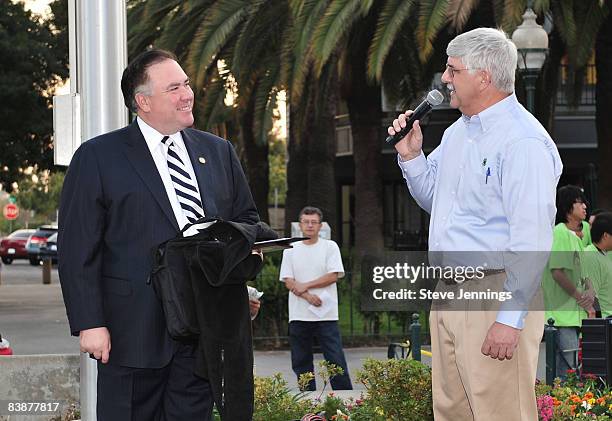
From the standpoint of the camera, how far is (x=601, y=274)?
9906 millimetres

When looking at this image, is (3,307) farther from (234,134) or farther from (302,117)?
(302,117)

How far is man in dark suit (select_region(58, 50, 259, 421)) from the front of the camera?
456 cm

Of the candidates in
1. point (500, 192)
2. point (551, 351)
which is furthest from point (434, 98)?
point (551, 351)

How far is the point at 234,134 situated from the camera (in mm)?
27359

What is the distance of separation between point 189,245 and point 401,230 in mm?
40433

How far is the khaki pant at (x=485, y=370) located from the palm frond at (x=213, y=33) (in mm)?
13730

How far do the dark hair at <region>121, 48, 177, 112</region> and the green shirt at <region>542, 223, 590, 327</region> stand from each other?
19.3 ft

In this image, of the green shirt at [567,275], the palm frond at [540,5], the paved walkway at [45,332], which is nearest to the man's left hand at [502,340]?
the paved walkway at [45,332]

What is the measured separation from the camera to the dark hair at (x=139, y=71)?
482 cm

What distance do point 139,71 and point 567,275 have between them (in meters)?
6.16

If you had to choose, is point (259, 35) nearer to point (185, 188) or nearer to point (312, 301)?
point (312, 301)

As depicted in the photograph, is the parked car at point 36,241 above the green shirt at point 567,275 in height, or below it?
above

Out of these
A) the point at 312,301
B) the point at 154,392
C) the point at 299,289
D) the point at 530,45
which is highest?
the point at 530,45

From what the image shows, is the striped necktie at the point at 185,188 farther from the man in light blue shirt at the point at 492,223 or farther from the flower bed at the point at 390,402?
the flower bed at the point at 390,402
